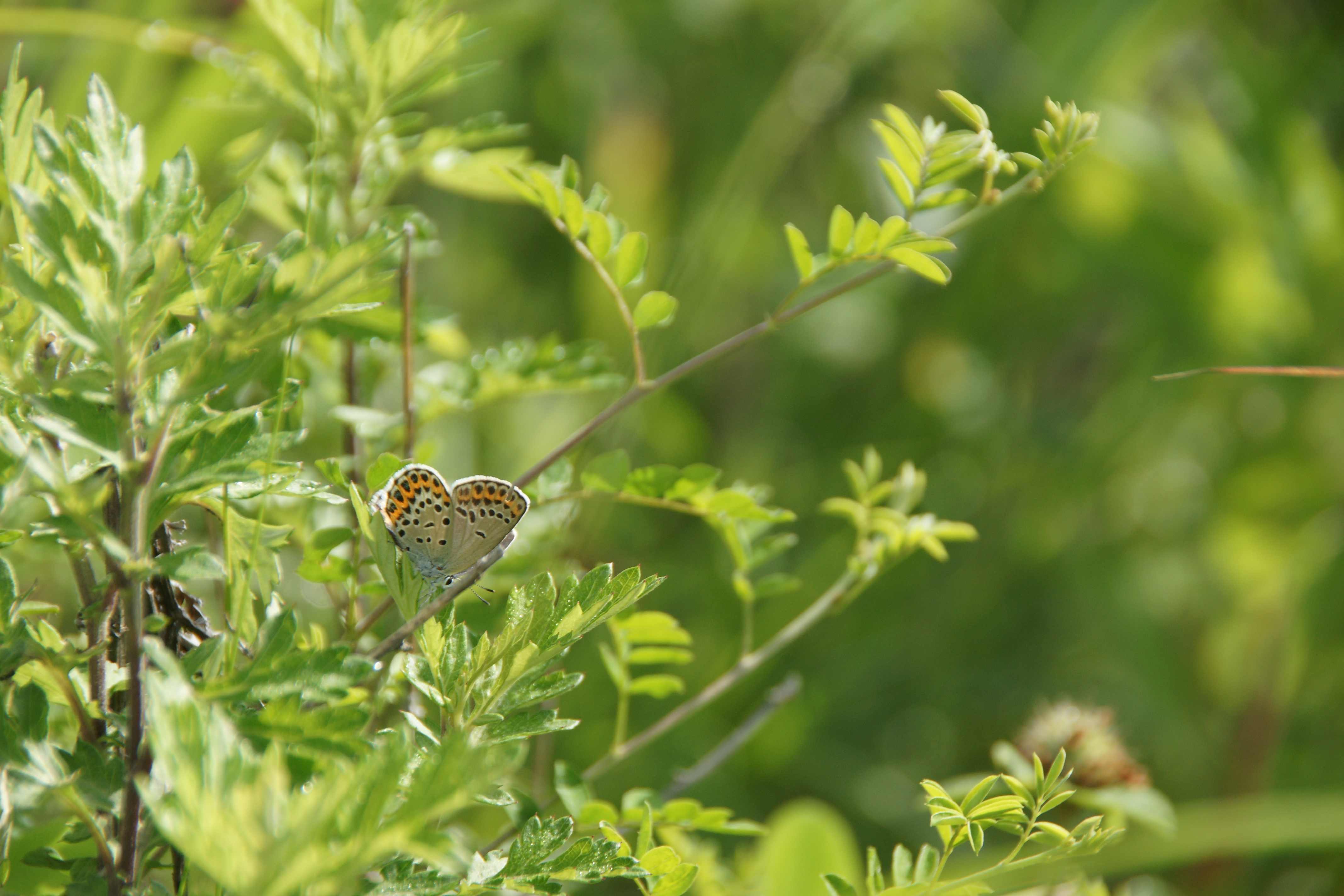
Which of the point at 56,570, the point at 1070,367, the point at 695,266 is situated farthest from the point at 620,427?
the point at 1070,367

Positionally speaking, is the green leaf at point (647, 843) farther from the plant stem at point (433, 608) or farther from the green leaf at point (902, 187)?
the green leaf at point (902, 187)

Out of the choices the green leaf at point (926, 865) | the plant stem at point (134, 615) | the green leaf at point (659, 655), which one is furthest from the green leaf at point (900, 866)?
the plant stem at point (134, 615)

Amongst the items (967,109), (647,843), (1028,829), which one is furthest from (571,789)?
(967,109)

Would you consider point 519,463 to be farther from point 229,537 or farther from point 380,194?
point 229,537

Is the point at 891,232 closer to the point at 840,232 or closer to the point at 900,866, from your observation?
the point at 840,232

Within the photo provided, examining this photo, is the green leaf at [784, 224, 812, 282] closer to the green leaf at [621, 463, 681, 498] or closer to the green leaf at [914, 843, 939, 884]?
the green leaf at [621, 463, 681, 498]

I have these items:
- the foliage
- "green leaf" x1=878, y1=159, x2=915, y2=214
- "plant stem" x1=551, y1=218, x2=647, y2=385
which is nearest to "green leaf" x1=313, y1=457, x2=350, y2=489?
the foliage
